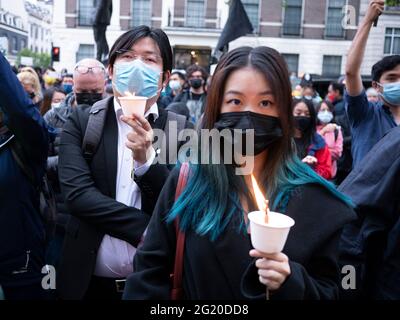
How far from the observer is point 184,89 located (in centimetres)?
809

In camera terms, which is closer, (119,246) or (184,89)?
(119,246)

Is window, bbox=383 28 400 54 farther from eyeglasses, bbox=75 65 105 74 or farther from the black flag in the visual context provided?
eyeglasses, bbox=75 65 105 74

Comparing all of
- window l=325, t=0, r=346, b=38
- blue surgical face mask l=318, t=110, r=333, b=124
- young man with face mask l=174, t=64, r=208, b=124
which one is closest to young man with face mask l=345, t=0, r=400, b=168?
blue surgical face mask l=318, t=110, r=333, b=124

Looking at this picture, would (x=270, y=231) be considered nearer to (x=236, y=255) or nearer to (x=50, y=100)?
(x=236, y=255)

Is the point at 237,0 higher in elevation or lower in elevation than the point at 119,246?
higher

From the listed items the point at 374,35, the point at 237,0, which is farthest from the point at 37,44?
the point at 237,0

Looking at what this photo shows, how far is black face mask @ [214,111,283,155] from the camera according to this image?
1642 millimetres

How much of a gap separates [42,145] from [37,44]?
83349 millimetres

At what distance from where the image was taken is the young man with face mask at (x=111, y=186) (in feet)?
7.40

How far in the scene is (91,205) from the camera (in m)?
2.26

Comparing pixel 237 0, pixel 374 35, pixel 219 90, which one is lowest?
pixel 219 90

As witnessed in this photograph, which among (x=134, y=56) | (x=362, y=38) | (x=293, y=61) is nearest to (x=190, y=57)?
(x=293, y=61)

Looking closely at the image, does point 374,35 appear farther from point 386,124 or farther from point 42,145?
point 42,145

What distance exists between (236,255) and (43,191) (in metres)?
1.67
